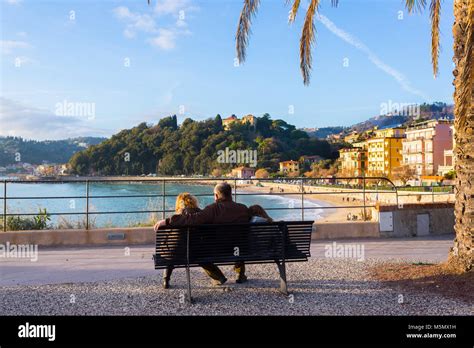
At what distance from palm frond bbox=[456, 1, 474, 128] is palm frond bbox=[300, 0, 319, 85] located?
2701 millimetres

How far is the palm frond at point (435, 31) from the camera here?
7652mm

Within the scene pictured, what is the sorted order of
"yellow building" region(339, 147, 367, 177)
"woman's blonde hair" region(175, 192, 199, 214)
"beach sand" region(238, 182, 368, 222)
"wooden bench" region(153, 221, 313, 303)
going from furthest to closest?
"yellow building" region(339, 147, 367, 177) → "beach sand" region(238, 182, 368, 222) → "woman's blonde hair" region(175, 192, 199, 214) → "wooden bench" region(153, 221, 313, 303)

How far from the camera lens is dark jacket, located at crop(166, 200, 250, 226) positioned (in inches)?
197

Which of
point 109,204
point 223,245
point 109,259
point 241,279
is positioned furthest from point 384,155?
point 223,245

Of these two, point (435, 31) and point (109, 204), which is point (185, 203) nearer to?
point (435, 31)

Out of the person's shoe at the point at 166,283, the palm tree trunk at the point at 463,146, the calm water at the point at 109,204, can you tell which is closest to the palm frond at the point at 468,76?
the palm tree trunk at the point at 463,146

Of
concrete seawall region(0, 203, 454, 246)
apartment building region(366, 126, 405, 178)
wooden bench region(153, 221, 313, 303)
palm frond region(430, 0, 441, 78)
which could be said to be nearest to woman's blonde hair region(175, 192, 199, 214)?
wooden bench region(153, 221, 313, 303)

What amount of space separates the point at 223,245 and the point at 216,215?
1.24 feet

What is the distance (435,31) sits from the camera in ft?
26.0

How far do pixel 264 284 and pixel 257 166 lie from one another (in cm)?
7006

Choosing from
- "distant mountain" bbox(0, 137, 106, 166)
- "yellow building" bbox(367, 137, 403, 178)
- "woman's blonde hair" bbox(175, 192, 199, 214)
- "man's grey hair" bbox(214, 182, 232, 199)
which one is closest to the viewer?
"man's grey hair" bbox(214, 182, 232, 199)

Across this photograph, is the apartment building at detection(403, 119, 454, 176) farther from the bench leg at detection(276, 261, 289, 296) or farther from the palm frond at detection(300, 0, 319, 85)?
the bench leg at detection(276, 261, 289, 296)

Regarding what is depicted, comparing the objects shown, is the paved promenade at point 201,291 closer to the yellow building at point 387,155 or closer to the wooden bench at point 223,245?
the wooden bench at point 223,245

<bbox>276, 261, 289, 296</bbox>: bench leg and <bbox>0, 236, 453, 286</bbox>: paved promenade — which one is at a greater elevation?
<bbox>276, 261, 289, 296</bbox>: bench leg
